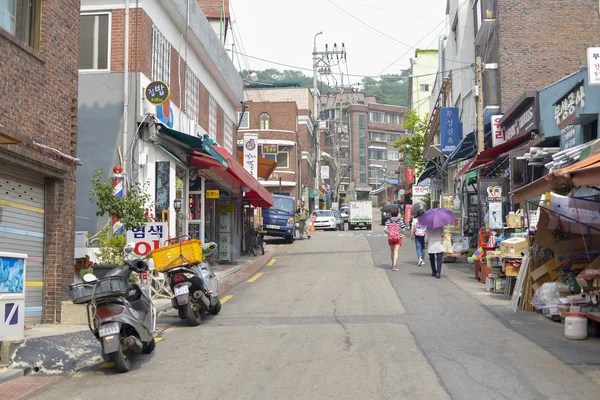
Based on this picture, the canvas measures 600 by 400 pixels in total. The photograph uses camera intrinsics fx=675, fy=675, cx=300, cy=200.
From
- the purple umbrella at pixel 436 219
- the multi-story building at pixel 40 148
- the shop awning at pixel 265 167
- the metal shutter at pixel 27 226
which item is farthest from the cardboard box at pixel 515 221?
the shop awning at pixel 265 167

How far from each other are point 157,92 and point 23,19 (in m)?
4.82

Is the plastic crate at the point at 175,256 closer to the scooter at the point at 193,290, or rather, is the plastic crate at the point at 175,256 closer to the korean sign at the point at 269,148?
the scooter at the point at 193,290

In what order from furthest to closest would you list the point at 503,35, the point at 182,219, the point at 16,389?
the point at 503,35
the point at 182,219
the point at 16,389

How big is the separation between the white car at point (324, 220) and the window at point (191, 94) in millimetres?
28720

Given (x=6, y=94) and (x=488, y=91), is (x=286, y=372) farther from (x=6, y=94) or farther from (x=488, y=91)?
(x=488, y=91)

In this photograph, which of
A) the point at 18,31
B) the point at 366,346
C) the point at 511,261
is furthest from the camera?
the point at 511,261

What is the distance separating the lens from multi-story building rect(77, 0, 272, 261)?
15570 mm

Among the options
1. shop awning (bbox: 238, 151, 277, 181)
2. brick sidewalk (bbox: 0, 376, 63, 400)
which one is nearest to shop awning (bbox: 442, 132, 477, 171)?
shop awning (bbox: 238, 151, 277, 181)

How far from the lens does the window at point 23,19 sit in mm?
10070

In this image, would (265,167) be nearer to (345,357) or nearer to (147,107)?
(147,107)

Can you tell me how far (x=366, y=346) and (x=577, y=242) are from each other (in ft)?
16.6

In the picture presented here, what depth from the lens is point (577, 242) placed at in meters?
11.7

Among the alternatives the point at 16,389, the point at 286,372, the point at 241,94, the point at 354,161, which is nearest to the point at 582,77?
the point at 286,372

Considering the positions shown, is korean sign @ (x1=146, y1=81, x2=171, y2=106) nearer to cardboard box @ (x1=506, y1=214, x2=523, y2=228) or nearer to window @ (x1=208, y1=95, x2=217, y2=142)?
window @ (x1=208, y1=95, x2=217, y2=142)
